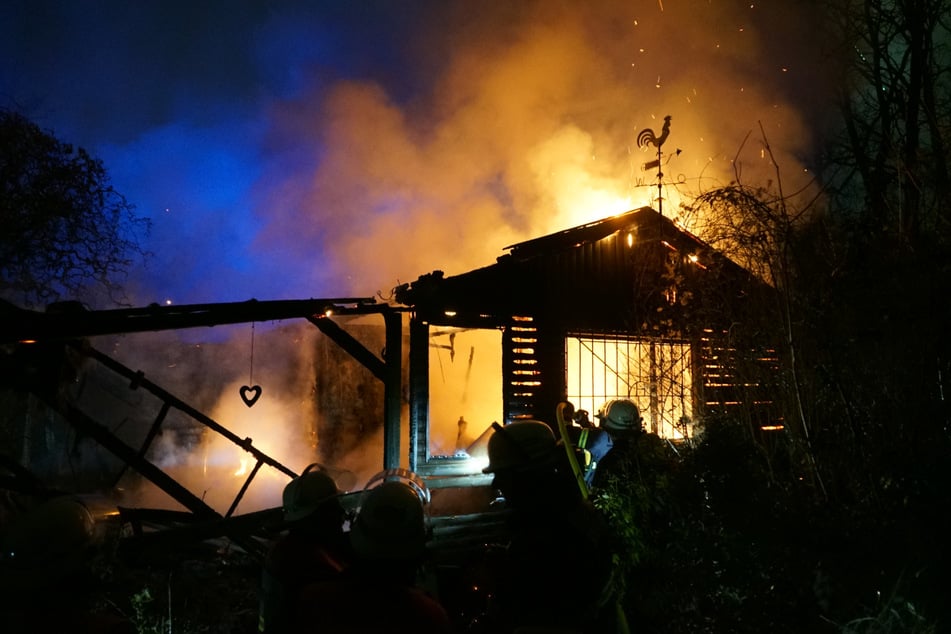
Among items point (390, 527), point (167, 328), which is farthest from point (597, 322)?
point (390, 527)

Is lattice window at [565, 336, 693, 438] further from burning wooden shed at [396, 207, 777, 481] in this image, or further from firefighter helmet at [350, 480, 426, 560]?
firefighter helmet at [350, 480, 426, 560]

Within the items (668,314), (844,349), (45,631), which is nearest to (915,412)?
(844,349)

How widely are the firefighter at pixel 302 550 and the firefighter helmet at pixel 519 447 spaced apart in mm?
1123

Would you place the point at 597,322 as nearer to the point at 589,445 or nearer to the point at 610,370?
the point at 610,370

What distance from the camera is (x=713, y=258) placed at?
24.9 ft

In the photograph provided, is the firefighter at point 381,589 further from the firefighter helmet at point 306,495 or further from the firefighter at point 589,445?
the firefighter at point 589,445

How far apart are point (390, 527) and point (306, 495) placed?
142 cm

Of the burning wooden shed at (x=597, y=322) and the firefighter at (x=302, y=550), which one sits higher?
the burning wooden shed at (x=597, y=322)

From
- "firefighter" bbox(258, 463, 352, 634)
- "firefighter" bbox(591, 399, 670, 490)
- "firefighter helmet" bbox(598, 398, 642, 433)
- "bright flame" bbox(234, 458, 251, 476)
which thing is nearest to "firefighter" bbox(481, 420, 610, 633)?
"firefighter" bbox(258, 463, 352, 634)

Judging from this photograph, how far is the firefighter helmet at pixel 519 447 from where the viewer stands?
2734 millimetres

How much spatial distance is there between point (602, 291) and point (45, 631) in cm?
968

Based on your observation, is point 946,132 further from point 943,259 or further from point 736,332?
point 736,332

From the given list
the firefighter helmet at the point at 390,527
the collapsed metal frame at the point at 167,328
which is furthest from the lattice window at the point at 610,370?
the firefighter helmet at the point at 390,527

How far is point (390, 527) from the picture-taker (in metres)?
2.31
